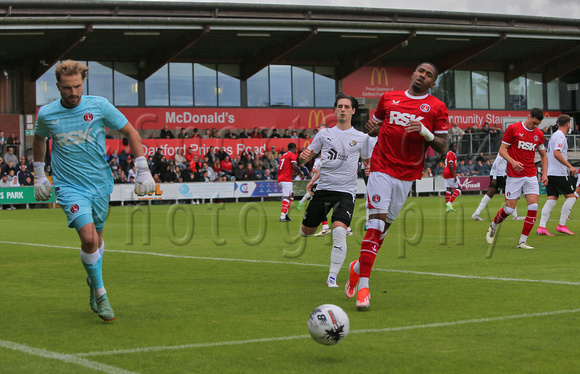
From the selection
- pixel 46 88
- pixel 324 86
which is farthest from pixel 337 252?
pixel 324 86

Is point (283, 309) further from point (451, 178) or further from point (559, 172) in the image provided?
point (451, 178)

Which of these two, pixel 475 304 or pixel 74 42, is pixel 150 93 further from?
pixel 475 304

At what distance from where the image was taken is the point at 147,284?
951 cm

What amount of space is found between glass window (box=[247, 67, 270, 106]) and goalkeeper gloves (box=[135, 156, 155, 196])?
39770 mm

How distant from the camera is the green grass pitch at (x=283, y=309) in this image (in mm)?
5316

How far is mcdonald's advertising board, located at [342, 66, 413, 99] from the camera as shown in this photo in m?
49.2

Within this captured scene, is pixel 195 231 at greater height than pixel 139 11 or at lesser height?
lesser

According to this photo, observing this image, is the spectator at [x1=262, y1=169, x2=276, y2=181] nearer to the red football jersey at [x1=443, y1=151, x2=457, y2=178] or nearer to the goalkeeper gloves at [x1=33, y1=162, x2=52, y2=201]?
the red football jersey at [x1=443, y1=151, x2=457, y2=178]

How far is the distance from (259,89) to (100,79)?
9.70 metres

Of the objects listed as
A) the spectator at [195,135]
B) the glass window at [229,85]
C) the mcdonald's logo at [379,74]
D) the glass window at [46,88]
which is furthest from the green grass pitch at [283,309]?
the mcdonald's logo at [379,74]

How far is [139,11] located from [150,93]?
19.2 ft

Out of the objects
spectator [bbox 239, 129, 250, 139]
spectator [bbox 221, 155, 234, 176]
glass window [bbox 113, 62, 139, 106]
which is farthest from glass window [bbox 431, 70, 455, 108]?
glass window [bbox 113, 62, 139, 106]

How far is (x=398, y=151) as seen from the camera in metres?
8.12

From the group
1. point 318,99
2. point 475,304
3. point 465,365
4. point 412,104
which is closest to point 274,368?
point 465,365
